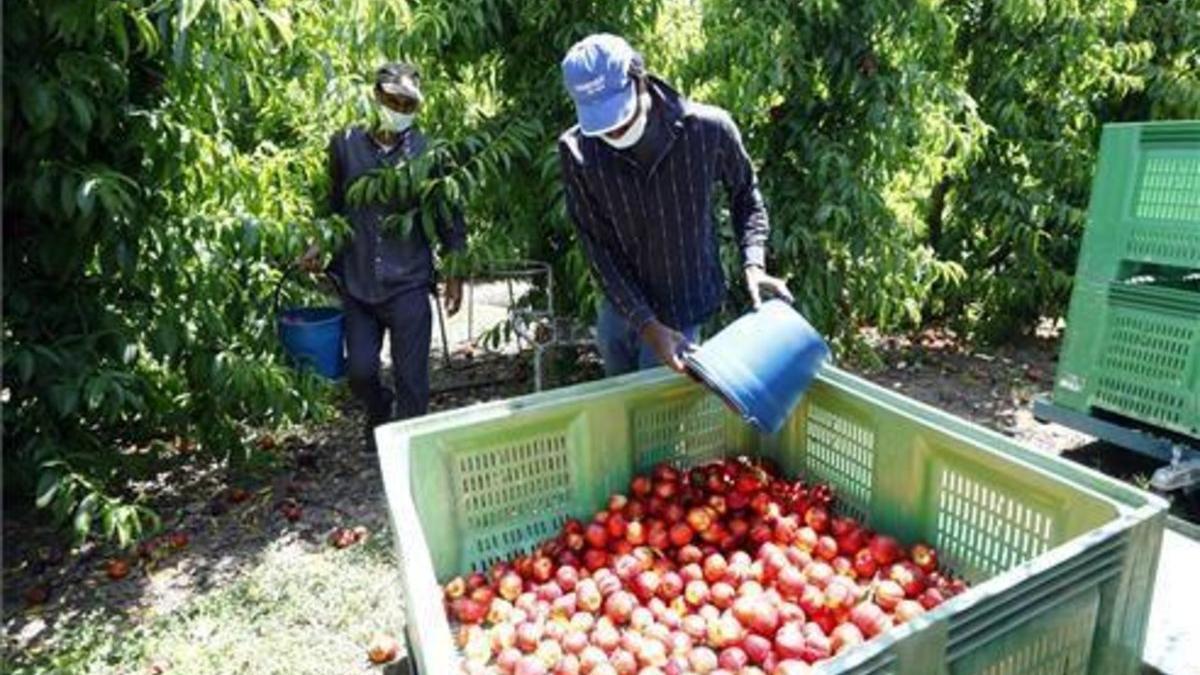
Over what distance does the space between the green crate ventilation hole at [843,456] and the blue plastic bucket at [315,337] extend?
227cm

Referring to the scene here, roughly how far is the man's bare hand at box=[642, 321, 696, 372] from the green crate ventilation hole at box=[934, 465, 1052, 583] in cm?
67

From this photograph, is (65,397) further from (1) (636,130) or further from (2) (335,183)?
(1) (636,130)

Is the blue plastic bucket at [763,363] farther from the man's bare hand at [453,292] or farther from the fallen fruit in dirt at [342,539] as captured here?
the man's bare hand at [453,292]

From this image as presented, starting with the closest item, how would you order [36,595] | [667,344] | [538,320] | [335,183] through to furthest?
[667,344], [36,595], [335,183], [538,320]

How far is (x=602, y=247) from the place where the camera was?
272 centimetres

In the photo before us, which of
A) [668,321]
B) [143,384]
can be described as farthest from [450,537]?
[143,384]

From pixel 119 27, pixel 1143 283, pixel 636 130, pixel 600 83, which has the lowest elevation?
pixel 1143 283

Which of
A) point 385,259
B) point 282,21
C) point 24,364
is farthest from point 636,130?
point 24,364

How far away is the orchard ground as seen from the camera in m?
2.69

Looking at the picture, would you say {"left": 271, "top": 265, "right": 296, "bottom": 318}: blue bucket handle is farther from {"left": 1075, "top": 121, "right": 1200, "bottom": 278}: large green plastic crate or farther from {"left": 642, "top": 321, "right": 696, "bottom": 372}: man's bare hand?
{"left": 1075, "top": 121, "right": 1200, "bottom": 278}: large green plastic crate

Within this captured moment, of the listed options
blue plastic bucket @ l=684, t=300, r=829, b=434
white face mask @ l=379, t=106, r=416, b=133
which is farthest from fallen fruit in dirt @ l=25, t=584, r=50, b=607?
blue plastic bucket @ l=684, t=300, r=829, b=434

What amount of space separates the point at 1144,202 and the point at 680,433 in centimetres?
225

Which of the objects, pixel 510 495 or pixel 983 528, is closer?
pixel 983 528

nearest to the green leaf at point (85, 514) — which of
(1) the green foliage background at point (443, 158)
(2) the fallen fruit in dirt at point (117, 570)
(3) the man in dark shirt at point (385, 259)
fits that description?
(1) the green foliage background at point (443, 158)
